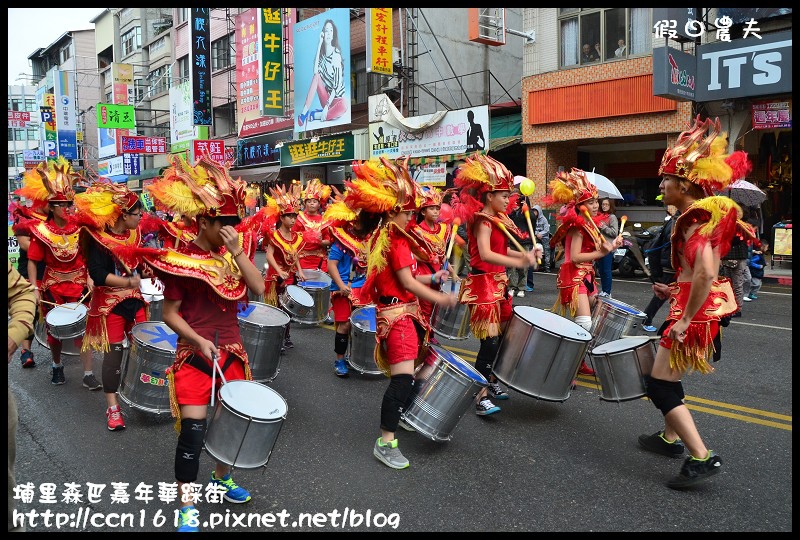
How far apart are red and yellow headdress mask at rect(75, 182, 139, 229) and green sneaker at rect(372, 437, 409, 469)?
284 centimetres

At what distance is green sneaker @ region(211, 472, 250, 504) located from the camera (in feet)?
12.7

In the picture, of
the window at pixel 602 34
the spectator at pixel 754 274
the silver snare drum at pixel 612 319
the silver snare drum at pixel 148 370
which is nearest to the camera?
the silver snare drum at pixel 148 370

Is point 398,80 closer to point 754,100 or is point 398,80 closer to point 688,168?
point 754,100

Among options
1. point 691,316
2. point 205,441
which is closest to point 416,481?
point 205,441

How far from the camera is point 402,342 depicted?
451cm

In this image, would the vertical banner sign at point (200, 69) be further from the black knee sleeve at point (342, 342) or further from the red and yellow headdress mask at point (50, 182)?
the black knee sleeve at point (342, 342)

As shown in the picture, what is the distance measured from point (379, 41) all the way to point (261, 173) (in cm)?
910

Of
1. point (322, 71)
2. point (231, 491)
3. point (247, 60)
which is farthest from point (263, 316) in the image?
point (247, 60)

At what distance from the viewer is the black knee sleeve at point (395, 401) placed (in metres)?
4.42

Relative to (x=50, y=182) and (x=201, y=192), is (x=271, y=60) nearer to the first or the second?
(x=50, y=182)

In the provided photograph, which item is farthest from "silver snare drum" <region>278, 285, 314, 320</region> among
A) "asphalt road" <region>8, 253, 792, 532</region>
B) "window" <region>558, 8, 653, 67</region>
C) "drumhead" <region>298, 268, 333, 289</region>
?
"window" <region>558, 8, 653, 67</region>

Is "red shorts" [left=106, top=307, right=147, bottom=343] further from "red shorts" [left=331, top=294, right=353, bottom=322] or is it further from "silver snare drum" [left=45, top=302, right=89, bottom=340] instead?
"red shorts" [left=331, top=294, right=353, bottom=322]

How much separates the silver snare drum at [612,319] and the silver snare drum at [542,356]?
1.28 meters

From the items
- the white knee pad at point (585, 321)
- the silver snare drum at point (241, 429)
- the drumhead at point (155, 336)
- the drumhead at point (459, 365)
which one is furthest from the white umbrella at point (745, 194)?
the silver snare drum at point (241, 429)
